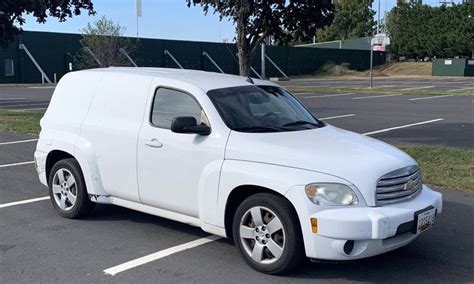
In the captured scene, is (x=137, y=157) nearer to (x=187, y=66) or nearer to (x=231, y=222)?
(x=231, y=222)

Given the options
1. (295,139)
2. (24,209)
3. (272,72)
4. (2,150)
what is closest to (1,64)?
(272,72)

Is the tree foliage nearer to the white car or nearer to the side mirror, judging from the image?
the white car

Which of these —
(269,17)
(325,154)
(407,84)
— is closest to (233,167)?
(325,154)

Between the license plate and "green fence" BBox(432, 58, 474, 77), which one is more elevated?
"green fence" BBox(432, 58, 474, 77)

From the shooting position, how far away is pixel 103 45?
163ft

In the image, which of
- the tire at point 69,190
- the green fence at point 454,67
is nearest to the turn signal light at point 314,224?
the tire at point 69,190

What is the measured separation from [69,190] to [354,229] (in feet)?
11.7

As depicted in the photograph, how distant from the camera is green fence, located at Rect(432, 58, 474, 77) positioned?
222 feet

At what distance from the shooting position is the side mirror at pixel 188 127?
17.3 feet

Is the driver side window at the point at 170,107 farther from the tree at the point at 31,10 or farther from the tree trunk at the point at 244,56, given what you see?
the tree at the point at 31,10

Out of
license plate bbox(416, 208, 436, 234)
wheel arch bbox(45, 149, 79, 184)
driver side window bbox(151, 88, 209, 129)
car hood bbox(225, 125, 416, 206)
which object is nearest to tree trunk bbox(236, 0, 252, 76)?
wheel arch bbox(45, 149, 79, 184)

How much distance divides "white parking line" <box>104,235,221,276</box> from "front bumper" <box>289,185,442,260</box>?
4.74 feet

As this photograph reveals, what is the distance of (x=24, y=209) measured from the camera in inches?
277

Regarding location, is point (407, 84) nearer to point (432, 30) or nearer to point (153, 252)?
point (432, 30)
